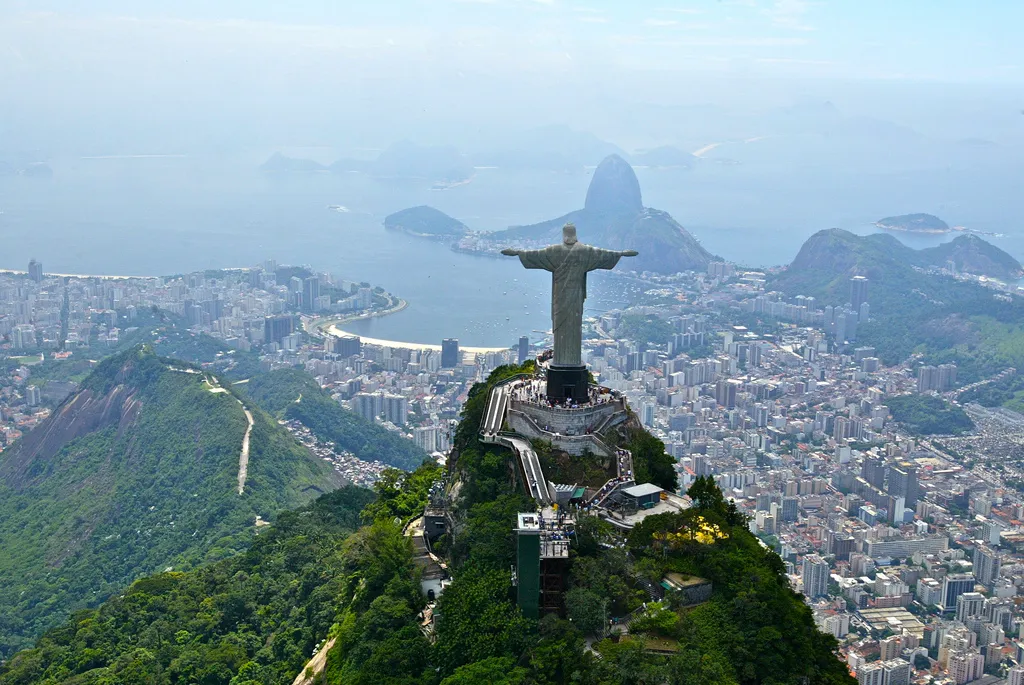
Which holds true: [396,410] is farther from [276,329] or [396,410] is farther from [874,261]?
[874,261]

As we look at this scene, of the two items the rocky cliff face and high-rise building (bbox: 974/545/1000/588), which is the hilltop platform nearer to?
high-rise building (bbox: 974/545/1000/588)

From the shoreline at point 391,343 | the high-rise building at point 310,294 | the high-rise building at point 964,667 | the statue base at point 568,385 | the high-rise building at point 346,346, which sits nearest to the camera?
the statue base at point 568,385

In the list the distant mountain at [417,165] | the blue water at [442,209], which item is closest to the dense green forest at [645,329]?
the blue water at [442,209]

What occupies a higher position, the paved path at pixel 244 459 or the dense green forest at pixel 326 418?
the paved path at pixel 244 459

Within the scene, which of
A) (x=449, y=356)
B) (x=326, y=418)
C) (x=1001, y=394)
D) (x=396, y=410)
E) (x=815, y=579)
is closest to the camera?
(x=815, y=579)

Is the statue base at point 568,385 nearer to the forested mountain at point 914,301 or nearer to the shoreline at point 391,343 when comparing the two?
the shoreline at point 391,343

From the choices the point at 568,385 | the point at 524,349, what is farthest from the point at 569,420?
the point at 524,349

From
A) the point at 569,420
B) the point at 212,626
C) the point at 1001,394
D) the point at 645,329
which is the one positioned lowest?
the point at 1001,394
